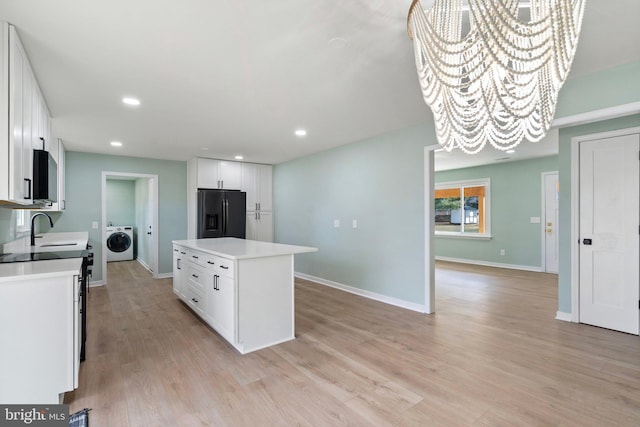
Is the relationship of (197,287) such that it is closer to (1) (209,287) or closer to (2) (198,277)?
(2) (198,277)

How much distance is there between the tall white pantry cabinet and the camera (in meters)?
5.78

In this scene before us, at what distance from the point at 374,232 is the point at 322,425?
2.90m

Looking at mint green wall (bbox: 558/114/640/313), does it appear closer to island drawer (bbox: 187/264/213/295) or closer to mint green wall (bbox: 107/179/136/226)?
island drawer (bbox: 187/264/213/295)

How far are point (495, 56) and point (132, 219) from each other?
920 centimetres

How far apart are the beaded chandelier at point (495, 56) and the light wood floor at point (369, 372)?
66.4 inches

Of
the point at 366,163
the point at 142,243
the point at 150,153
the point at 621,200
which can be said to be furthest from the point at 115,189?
the point at 621,200

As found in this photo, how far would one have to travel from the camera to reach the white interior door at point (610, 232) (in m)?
3.06

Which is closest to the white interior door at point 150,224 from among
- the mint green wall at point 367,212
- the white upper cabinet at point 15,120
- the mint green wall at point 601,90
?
the mint green wall at point 367,212

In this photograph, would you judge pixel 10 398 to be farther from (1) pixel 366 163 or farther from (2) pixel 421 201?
(1) pixel 366 163

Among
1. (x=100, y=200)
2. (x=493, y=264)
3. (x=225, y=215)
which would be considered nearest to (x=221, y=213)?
(x=225, y=215)

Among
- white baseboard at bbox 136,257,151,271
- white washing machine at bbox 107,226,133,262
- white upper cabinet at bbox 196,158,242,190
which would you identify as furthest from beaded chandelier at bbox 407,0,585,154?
white washing machine at bbox 107,226,133,262

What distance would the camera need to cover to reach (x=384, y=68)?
7.67 feet

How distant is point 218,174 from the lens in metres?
5.92

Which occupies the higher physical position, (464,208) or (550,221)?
(464,208)
